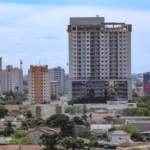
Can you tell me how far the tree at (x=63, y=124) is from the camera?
3534cm

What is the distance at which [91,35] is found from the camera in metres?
61.8

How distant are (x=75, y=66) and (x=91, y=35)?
12.8 ft

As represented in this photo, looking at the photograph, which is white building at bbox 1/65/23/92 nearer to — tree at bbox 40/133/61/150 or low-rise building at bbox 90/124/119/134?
low-rise building at bbox 90/124/119/134

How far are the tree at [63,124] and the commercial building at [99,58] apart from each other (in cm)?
2380

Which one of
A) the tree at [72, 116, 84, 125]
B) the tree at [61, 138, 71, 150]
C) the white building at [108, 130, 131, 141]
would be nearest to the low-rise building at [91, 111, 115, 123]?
the tree at [72, 116, 84, 125]

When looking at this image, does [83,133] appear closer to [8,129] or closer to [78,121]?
[8,129]

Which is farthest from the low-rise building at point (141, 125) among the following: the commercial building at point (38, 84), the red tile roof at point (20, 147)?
the commercial building at point (38, 84)

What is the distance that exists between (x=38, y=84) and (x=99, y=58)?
361 inches

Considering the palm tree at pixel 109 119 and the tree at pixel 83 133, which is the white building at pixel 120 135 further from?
the palm tree at pixel 109 119

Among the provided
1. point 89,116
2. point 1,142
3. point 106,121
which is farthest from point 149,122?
point 1,142

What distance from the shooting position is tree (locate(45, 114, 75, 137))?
35344mm

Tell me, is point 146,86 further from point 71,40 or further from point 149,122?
point 149,122

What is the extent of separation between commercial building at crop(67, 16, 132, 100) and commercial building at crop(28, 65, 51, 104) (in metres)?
5.96

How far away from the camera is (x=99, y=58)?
205 feet
